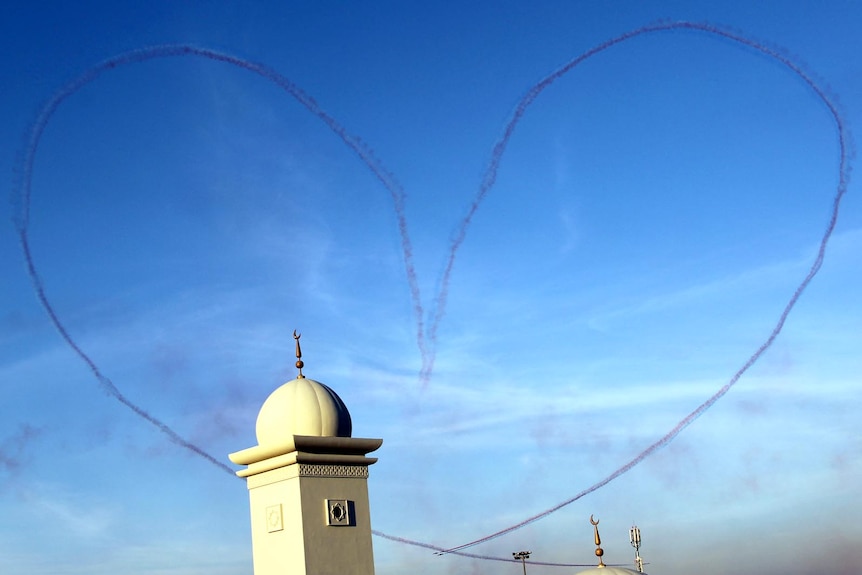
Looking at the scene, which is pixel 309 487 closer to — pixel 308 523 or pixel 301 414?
pixel 308 523

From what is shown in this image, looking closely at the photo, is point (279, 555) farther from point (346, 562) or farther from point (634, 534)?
point (634, 534)

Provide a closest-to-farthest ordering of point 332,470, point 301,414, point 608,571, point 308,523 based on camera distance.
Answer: point 608,571 < point 308,523 < point 332,470 < point 301,414

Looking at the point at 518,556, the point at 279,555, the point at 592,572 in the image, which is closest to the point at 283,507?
the point at 279,555

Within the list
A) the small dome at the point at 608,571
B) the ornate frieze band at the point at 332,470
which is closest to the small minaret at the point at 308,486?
the ornate frieze band at the point at 332,470

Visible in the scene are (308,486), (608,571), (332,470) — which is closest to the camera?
(608,571)

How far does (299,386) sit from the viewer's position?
1373 inches

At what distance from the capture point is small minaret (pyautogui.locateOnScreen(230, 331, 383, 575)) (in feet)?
107

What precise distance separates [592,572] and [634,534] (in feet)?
110

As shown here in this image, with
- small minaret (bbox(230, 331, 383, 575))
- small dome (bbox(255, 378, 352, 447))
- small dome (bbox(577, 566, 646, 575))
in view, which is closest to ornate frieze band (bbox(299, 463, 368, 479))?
small minaret (bbox(230, 331, 383, 575))

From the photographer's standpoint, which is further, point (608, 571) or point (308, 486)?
point (308, 486)

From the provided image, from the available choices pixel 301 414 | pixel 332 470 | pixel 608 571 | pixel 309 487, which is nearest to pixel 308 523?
pixel 309 487

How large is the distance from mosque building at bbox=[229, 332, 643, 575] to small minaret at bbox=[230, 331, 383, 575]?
27mm

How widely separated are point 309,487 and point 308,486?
0.13ft

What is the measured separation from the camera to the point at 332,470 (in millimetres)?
33594
